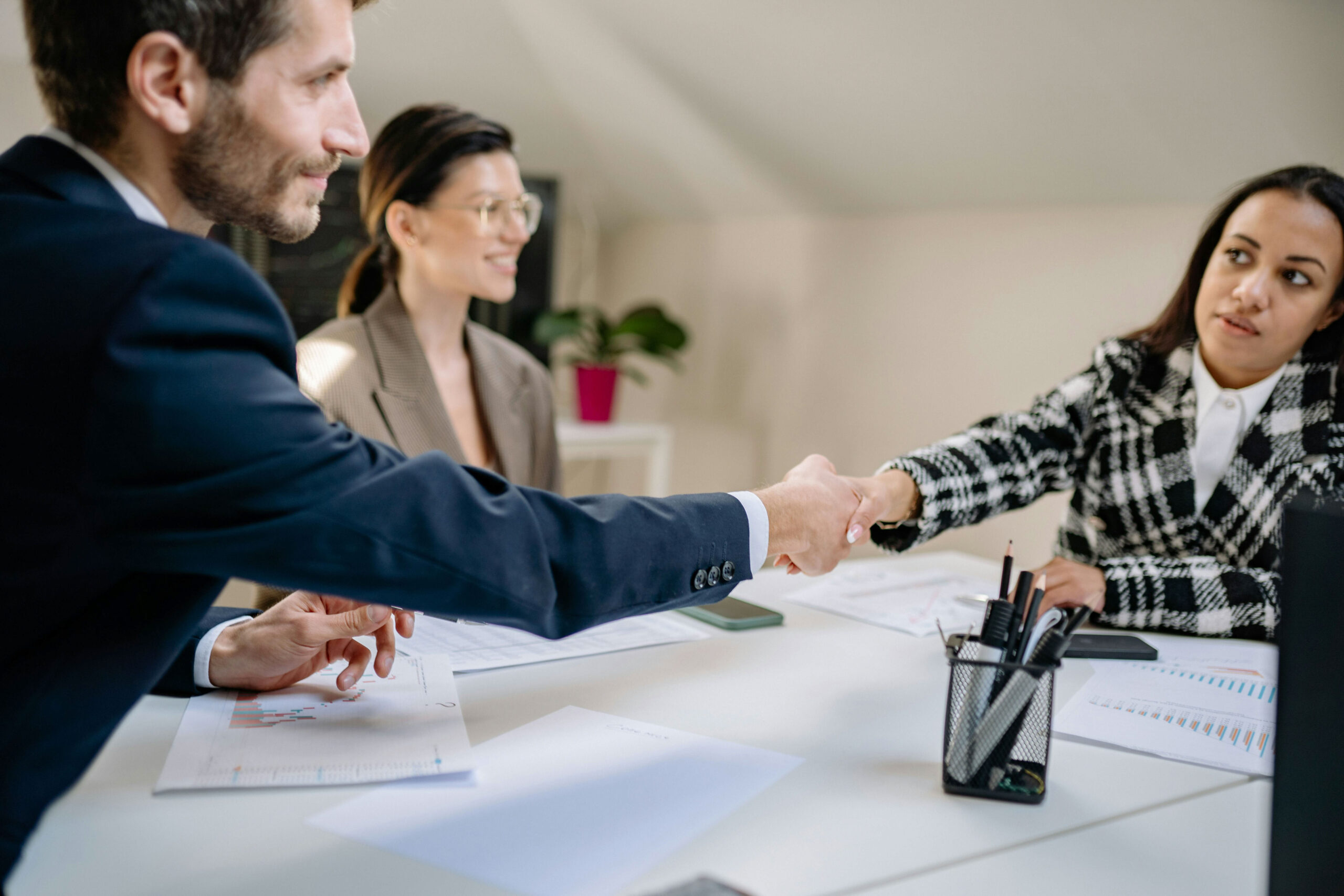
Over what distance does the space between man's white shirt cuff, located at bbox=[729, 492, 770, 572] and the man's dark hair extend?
60 cm

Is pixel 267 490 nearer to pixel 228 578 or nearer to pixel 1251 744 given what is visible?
pixel 228 578

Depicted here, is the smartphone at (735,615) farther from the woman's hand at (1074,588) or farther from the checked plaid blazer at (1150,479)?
the woman's hand at (1074,588)

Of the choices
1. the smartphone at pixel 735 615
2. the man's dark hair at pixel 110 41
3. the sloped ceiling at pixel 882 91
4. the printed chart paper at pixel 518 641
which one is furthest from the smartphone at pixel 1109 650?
the sloped ceiling at pixel 882 91

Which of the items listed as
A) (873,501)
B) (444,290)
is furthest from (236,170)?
(444,290)

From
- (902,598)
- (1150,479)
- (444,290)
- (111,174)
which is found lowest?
(902,598)

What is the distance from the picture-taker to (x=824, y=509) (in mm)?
1309

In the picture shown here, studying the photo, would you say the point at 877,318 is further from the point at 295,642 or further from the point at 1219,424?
the point at 295,642

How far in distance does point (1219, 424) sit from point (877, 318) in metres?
1.65

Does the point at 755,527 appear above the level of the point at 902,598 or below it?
above

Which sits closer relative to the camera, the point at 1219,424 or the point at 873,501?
the point at 873,501

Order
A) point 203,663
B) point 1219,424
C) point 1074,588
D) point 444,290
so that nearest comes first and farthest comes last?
point 203,663, point 1074,588, point 1219,424, point 444,290

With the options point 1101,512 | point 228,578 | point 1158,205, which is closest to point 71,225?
point 228,578

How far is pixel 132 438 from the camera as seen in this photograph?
2.26 ft

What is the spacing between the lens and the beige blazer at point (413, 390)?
2047mm
